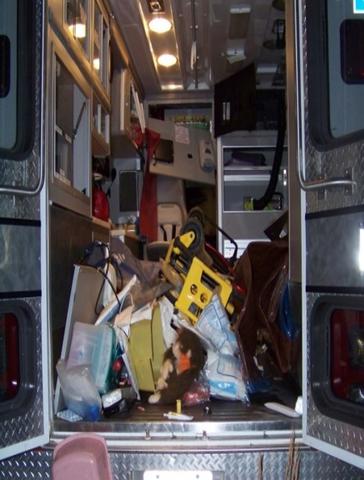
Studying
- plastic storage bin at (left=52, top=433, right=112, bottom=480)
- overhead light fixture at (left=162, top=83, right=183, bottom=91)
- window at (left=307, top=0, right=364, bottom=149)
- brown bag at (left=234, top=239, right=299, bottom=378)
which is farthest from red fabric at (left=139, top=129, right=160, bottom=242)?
plastic storage bin at (left=52, top=433, right=112, bottom=480)

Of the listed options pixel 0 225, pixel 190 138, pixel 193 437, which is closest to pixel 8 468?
pixel 193 437

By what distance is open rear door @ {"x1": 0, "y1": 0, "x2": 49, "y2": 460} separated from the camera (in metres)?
1.68

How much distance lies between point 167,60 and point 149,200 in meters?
1.33

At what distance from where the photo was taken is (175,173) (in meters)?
5.13

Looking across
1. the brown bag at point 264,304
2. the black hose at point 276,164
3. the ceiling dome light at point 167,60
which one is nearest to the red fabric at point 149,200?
the ceiling dome light at point 167,60

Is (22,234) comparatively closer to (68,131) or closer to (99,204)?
(68,131)

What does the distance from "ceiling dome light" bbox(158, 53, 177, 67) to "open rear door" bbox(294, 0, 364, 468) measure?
287 cm

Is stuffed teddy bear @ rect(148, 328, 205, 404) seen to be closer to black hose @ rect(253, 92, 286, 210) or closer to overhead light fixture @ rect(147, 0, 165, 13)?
overhead light fixture @ rect(147, 0, 165, 13)

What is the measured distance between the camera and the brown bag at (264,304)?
7.54 ft

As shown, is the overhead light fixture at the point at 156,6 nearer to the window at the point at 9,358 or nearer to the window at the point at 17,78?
the window at the point at 17,78

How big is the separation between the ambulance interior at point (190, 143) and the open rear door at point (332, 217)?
0.49m

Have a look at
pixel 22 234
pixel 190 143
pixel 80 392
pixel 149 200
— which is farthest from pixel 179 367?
pixel 190 143

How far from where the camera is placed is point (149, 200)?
203 inches

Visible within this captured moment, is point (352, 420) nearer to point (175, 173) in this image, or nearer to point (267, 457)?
point (267, 457)
